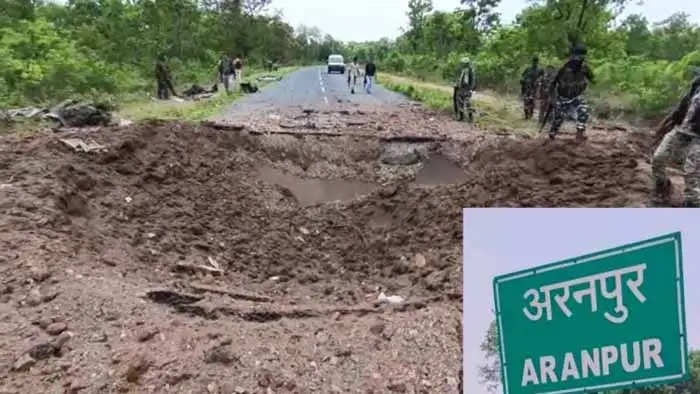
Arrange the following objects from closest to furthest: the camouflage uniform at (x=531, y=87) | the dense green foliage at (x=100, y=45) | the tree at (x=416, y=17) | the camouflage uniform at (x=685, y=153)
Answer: the camouflage uniform at (x=685, y=153), the camouflage uniform at (x=531, y=87), the dense green foliage at (x=100, y=45), the tree at (x=416, y=17)

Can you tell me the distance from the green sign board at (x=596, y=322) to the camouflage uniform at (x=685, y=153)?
12.1 feet

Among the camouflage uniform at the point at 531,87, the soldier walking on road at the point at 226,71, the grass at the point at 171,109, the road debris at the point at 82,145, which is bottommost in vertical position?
the road debris at the point at 82,145

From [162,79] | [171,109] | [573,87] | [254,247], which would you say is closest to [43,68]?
[171,109]

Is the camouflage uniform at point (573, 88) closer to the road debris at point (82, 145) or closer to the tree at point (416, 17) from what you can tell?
the road debris at point (82, 145)

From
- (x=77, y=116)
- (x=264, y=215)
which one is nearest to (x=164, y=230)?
(x=264, y=215)

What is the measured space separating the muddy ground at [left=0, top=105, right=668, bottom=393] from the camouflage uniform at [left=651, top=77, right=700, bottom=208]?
0.75ft

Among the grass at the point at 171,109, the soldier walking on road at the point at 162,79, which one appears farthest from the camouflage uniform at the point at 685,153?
the soldier walking on road at the point at 162,79

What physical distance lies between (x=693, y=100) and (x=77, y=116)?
9.62m

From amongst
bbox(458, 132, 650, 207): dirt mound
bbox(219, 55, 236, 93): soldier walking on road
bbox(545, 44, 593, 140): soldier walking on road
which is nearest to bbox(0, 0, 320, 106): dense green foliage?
bbox(219, 55, 236, 93): soldier walking on road

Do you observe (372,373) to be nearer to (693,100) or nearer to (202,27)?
(693,100)

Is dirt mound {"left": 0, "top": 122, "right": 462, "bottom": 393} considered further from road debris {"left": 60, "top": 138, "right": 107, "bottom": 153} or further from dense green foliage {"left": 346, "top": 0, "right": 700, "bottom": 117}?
dense green foliage {"left": 346, "top": 0, "right": 700, "bottom": 117}

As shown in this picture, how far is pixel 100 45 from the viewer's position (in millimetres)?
22250

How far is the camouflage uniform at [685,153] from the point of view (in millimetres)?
4770

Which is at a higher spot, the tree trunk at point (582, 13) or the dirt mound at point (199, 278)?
the tree trunk at point (582, 13)
